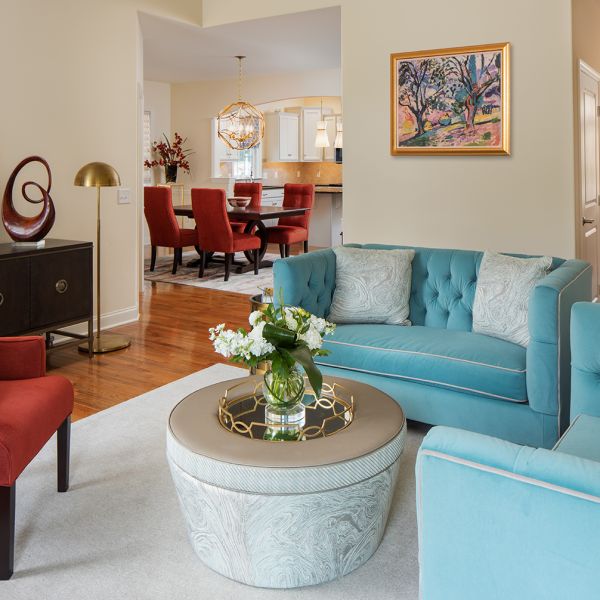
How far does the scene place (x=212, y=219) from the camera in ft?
25.3

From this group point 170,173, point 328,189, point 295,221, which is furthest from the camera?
point 328,189

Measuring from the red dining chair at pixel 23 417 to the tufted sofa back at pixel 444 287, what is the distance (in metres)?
2.02

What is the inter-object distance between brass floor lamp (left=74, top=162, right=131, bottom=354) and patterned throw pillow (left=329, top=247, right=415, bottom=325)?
5.89ft

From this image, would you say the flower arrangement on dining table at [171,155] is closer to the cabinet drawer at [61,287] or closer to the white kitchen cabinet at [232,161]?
the white kitchen cabinet at [232,161]

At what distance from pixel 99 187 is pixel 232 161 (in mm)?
6362

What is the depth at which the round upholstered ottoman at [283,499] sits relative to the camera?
1.88 metres

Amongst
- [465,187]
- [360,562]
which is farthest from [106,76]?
[360,562]

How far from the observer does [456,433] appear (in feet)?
4.07

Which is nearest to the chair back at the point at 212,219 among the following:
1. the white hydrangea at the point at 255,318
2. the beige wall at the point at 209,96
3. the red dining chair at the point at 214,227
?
the red dining chair at the point at 214,227

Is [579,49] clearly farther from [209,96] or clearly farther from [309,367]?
[209,96]

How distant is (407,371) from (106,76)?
3.53 metres

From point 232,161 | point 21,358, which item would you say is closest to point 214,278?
point 232,161

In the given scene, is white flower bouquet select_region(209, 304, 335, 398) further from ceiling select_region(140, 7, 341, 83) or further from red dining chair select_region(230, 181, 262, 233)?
red dining chair select_region(230, 181, 262, 233)

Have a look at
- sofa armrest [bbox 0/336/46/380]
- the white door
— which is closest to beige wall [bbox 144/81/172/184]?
the white door
